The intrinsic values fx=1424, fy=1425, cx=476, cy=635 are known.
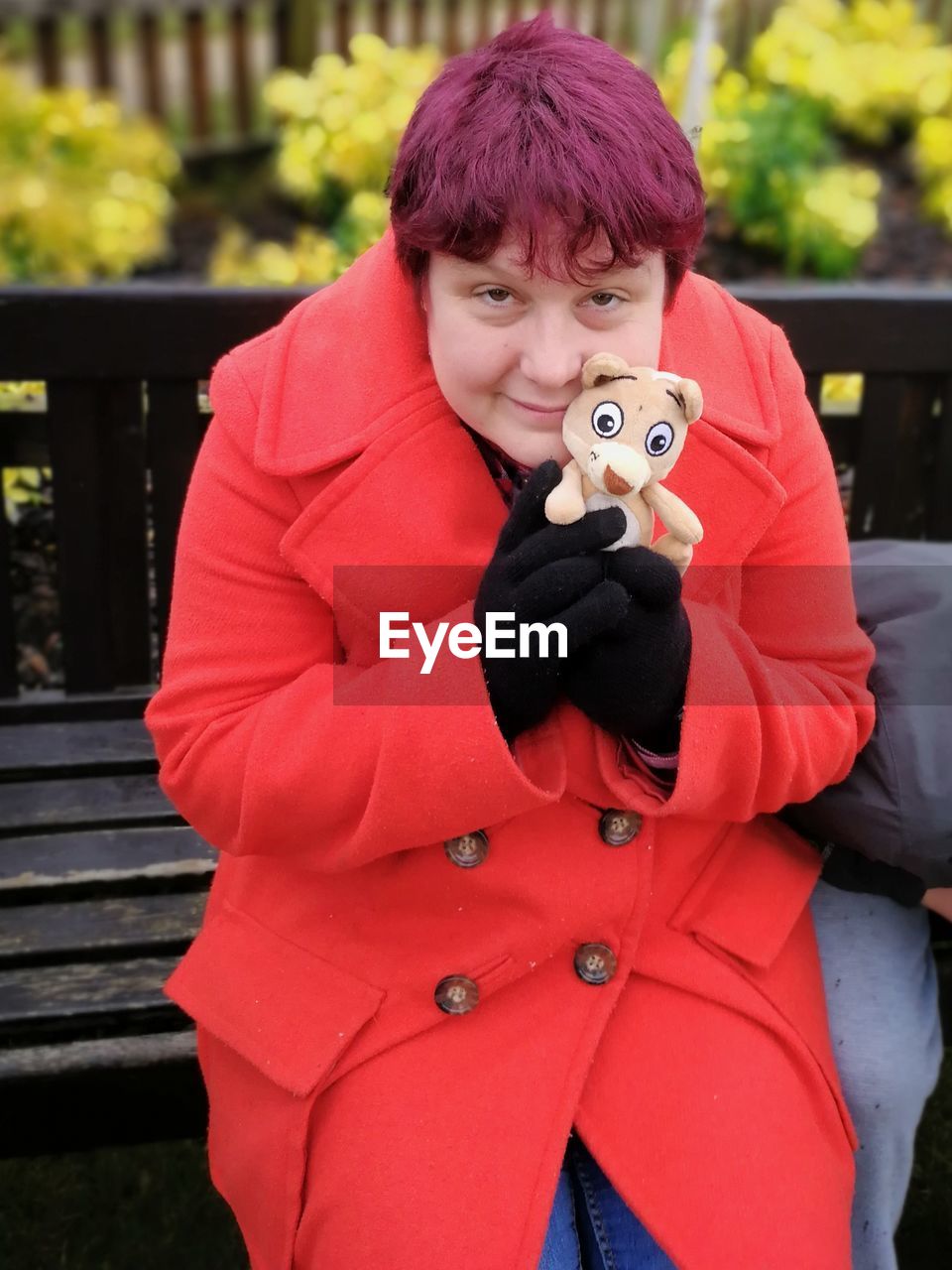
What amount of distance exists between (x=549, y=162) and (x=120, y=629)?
58.8 inches

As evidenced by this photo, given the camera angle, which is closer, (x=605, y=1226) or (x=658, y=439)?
(x=658, y=439)

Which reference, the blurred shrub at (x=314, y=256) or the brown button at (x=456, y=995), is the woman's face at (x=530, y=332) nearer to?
the brown button at (x=456, y=995)

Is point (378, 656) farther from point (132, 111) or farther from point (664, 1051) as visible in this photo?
point (132, 111)

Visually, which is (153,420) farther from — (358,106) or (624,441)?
(358,106)

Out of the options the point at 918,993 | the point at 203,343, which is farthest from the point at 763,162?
the point at 918,993

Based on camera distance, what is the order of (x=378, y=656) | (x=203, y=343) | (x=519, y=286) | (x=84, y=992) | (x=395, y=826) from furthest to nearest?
(x=203, y=343)
(x=84, y=992)
(x=378, y=656)
(x=395, y=826)
(x=519, y=286)

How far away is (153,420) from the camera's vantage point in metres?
2.40

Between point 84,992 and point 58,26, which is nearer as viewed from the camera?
point 84,992

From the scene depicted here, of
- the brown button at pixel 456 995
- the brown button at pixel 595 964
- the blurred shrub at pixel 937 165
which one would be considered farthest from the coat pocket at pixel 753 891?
the blurred shrub at pixel 937 165

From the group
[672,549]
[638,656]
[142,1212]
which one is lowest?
[142,1212]

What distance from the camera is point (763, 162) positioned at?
5902mm

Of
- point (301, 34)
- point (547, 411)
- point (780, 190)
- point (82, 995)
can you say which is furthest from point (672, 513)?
point (301, 34)

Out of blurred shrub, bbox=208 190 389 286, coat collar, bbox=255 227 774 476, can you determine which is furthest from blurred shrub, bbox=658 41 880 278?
coat collar, bbox=255 227 774 476

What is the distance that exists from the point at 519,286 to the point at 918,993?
3.64ft
